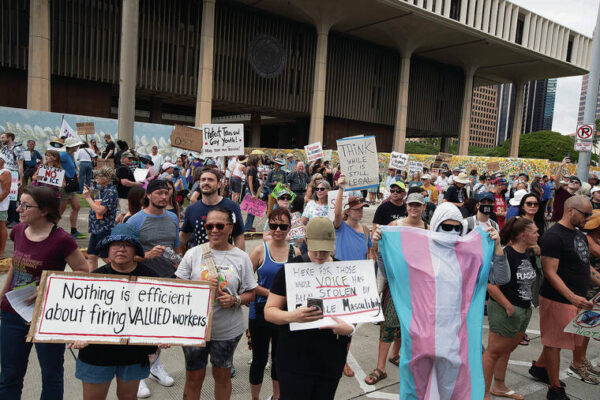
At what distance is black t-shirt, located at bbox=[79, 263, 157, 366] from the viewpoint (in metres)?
2.58

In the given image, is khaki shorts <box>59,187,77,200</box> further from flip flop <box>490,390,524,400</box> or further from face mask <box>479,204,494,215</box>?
flip flop <box>490,390,524,400</box>

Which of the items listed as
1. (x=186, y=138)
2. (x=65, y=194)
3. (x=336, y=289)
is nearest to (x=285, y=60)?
(x=186, y=138)

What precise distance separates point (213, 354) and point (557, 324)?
10.7ft

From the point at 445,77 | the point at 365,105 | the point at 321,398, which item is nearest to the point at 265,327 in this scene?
the point at 321,398

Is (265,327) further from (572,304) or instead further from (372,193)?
(372,193)

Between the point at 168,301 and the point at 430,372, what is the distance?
1.78 metres

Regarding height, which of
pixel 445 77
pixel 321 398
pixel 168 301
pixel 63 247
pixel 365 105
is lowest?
pixel 321 398

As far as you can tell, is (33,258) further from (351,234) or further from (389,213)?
(389,213)

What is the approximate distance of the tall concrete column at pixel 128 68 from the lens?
16.6 meters

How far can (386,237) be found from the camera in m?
3.03

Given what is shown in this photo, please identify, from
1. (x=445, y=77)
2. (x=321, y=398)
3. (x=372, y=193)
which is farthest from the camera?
(x=445, y=77)

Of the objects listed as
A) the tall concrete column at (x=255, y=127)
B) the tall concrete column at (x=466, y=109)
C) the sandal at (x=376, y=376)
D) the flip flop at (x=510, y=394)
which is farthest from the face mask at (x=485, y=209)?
the tall concrete column at (x=466, y=109)

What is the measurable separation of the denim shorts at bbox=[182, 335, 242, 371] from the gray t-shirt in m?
0.06

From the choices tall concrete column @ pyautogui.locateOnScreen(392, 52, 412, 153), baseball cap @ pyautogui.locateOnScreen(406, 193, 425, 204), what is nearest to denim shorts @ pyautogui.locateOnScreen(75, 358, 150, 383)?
baseball cap @ pyautogui.locateOnScreen(406, 193, 425, 204)
